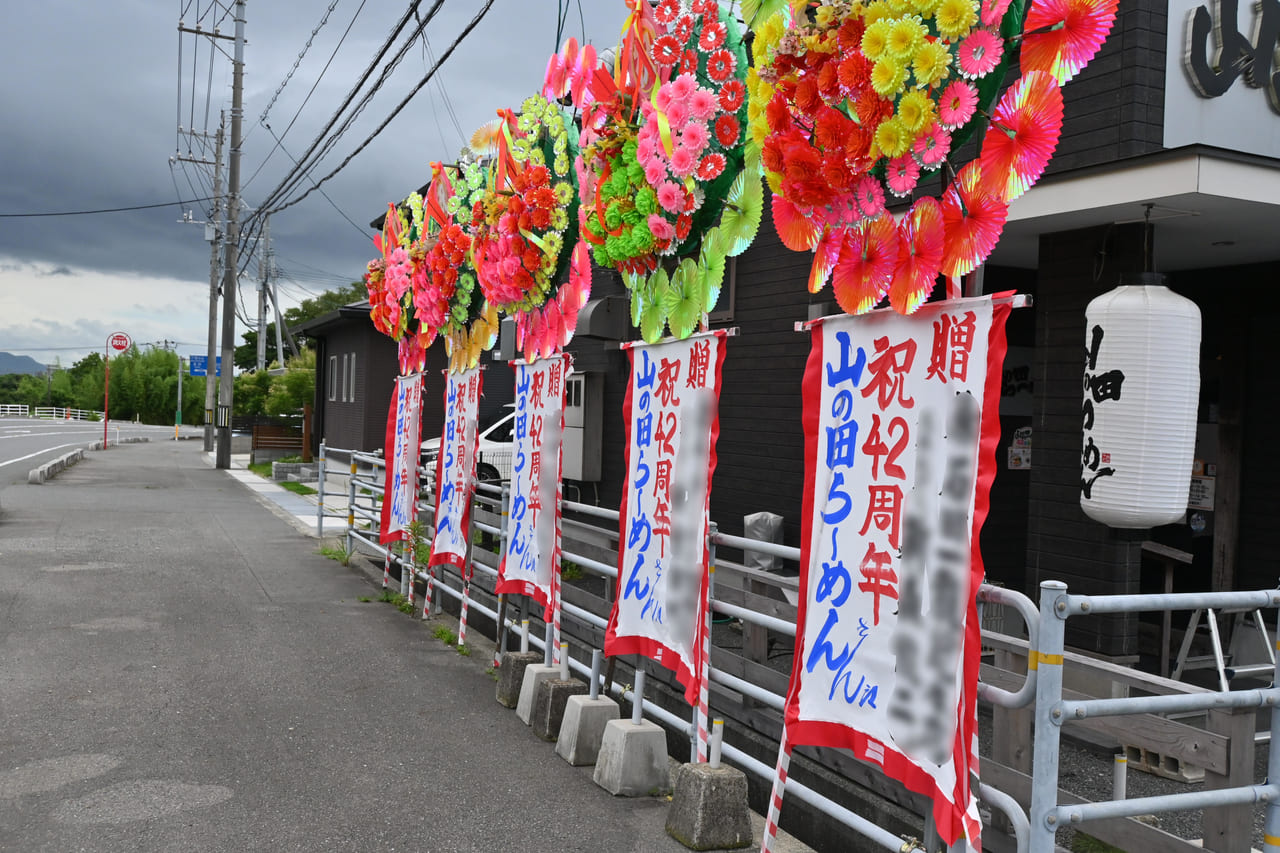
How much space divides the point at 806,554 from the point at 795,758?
1.25 metres

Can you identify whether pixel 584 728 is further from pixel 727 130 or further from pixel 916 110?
pixel 916 110

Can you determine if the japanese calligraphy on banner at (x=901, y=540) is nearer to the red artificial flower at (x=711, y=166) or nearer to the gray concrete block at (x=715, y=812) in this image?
the gray concrete block at (x=715, y=812)

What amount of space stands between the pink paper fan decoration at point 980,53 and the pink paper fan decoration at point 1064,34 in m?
0.09

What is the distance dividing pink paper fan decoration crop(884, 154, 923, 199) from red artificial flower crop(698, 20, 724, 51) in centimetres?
175

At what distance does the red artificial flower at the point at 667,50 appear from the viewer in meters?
5.28

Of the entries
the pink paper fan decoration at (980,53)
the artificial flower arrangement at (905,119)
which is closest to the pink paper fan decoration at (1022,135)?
the artificial flower arrangement at (905,119)

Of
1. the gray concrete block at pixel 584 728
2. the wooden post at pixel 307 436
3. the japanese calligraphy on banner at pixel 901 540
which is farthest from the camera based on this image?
the wooden post at pixel 307 436

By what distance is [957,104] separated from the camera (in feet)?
11.3

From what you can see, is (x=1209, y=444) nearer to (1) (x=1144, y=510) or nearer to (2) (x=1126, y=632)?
(2) (x=1126, y=632)

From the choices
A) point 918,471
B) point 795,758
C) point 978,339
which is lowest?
point 795,758

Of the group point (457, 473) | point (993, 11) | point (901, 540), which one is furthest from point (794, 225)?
point (457, 473)

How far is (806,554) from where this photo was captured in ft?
13.7

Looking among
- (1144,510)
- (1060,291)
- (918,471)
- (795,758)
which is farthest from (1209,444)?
(918,471)

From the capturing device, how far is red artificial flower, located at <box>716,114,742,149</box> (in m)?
5.06
